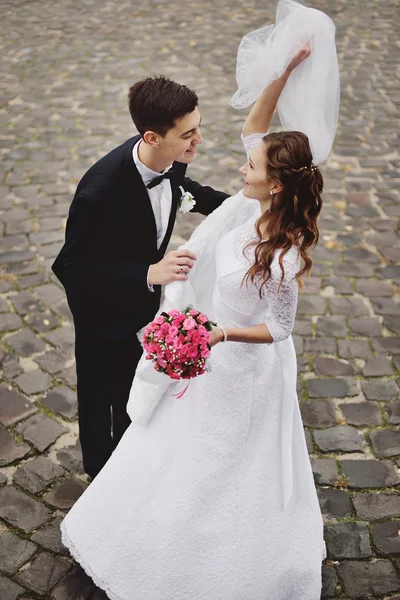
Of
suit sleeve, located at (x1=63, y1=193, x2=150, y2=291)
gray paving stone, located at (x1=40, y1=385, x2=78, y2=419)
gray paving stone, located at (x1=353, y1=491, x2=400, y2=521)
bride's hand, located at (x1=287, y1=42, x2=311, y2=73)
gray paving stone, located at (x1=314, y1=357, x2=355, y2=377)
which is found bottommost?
gray paving stone, located at (x1=40, y1=385, x2=78, y2=419)

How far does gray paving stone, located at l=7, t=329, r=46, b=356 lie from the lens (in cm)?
488

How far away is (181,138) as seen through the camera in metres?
3.05

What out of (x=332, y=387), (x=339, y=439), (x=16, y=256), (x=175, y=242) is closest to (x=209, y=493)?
(x=339, y=439)

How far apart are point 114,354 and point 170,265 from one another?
772 mm

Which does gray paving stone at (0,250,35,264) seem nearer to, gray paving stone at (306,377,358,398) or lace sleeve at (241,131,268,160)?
gray paving stone at (306,377,358,398)

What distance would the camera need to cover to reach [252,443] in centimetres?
317

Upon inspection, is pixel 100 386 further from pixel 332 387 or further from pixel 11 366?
pixel 332 387

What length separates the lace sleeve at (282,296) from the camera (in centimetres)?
279

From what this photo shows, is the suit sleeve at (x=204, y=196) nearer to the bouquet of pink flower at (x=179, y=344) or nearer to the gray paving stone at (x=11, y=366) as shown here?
the bouquet of pink flower at (x=179, y=344)

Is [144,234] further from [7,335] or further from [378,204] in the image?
[378,204]

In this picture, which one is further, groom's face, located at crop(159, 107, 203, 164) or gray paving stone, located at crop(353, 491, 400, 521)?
gray paving stone, located at crop(353, 491, 400, 521)

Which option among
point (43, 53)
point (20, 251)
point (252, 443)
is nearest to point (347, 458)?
point (252, 443)

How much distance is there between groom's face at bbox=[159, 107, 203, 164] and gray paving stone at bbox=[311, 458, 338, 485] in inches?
84.0

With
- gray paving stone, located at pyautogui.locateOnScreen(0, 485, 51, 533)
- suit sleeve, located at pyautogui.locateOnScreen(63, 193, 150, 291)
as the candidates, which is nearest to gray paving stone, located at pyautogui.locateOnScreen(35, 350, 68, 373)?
gray paving stone, located at pyautogui.locateOnScreen(0, 485, 51, 533)
